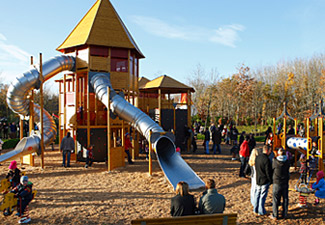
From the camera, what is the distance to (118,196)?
8445 millimetres

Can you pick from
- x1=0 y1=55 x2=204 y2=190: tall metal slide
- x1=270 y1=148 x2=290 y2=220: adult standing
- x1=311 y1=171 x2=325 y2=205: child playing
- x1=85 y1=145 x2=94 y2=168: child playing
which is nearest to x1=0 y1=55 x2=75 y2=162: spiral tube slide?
x1=0 y1=55 x2=204 y2=190: tall metal slide

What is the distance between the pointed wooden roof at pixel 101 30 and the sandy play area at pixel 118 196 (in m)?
6.76

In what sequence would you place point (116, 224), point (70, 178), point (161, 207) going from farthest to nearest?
point (70, 178), point (161, 207), point (116, 224)

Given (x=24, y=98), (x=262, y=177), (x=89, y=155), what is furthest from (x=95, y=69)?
(x=262, y=177)

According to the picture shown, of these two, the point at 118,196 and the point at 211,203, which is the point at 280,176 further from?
Result: the point at 118,196

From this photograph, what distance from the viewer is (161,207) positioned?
24.3 ft

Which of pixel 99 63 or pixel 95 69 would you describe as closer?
pixel 95 69

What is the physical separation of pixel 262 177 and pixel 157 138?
5.36m

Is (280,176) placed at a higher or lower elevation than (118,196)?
higher

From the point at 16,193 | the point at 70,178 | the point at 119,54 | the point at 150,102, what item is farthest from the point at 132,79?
the point at 16,193

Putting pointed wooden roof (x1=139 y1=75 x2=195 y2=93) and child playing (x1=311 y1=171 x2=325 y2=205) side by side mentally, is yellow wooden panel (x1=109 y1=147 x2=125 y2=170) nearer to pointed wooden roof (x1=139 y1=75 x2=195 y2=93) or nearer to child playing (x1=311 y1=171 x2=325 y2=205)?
pointed wooden roof (x1=139 y1=75 x2=195 y2=93)

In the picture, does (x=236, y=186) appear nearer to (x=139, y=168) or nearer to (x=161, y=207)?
(x=161, y=207)

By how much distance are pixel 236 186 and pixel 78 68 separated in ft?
34.1

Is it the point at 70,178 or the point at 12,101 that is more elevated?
the point at 12,101
